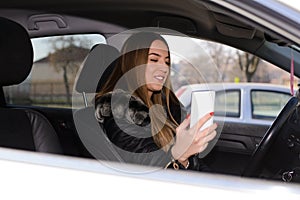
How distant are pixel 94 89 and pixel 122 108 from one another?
19.2 inches

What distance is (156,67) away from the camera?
2.16 meters

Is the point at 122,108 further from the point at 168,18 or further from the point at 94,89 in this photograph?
the point at 168,18

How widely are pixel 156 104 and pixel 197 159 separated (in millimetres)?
299

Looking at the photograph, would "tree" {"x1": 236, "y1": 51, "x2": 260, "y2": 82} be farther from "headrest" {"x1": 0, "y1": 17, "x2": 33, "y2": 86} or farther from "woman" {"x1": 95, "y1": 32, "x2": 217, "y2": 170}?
"headrest" {"x1": 0, "y1": 17, "x2": 33, "y2": 86}

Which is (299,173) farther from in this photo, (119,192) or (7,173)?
(7,173)

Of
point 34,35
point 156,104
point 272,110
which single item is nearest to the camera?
point 156,104

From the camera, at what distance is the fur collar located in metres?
2.04

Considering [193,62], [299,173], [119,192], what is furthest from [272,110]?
[119,192]

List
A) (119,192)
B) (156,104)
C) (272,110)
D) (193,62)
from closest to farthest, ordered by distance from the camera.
Result: (119,192) < (156,104) < (193,62) < (272,110)

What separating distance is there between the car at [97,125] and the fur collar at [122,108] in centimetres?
8

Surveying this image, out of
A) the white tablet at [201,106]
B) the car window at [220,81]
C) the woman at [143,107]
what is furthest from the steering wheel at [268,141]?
the white tablet at [201,106]

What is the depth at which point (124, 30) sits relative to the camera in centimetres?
300

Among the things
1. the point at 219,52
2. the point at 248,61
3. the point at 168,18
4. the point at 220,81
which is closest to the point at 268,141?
the point at 168,18

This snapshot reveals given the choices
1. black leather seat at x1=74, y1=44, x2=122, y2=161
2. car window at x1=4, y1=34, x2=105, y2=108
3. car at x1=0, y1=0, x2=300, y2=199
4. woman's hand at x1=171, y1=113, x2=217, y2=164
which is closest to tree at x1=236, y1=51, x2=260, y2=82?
car at x1=0, y1=0, x2=300, y2=199
